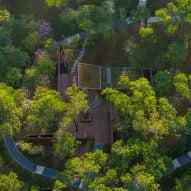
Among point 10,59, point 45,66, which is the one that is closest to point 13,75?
point 10,59

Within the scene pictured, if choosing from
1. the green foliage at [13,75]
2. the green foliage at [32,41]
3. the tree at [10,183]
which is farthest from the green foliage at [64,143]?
the green foliage at [32,41]

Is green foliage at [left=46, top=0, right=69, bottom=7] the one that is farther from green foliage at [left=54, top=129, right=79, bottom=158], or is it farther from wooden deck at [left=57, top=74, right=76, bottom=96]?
green foliage at [left=54, top=129, right=79, bottom=158]

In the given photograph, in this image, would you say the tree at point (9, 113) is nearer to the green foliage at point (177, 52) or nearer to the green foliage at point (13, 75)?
the green foliage at point (13, 75)

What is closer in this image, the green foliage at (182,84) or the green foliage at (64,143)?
the green foliage at (64,143)

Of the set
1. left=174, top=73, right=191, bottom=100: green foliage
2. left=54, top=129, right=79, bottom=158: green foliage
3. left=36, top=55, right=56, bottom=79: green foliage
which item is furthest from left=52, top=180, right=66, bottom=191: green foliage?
left=174, top=73, right=191, bottom=100: green foliage

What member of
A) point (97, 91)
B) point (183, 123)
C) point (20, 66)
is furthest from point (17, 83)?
point (183, 123)

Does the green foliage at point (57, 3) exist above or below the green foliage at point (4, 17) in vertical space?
above
